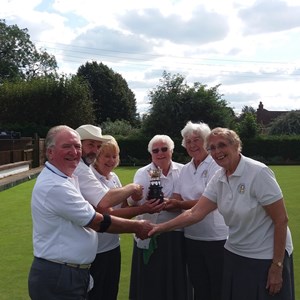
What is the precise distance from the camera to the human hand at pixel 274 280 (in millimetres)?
3350

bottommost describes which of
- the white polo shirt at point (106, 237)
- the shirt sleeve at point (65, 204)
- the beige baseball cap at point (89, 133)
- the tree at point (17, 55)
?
the white polo shirt at point (106, 237)

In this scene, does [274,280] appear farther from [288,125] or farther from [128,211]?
[288,125]

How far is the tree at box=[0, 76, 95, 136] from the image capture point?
3950 centimetres

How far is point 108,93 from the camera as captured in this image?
58219mm

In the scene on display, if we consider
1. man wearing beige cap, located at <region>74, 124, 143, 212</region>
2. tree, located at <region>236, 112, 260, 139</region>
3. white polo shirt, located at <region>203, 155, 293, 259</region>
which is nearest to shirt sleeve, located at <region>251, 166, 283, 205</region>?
white polo shirt, located at <region>203, 155, 293, 259</region>

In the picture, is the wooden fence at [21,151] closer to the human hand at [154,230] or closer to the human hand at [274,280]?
the human hand at [154,230]

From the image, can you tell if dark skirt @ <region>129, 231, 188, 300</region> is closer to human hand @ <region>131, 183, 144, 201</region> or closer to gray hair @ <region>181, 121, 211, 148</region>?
human hand @ <region>131, 183, 144, 201</region>

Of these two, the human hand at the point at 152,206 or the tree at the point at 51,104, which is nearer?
the human hand at the point at 152,206

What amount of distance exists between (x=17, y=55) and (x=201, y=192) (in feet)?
192

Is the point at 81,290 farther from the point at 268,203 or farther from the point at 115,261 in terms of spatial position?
the point at 268,203

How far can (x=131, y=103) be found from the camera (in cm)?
6131

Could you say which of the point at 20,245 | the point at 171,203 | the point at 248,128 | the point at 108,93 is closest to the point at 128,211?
the point at 171,203

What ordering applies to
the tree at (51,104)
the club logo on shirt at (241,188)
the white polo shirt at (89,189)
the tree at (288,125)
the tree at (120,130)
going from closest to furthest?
the club logo on shirt at (241,188) → the white polo shirt at (89,189) → the tree at (51,104) → the tree at (120,130) → the tree at (288,125)

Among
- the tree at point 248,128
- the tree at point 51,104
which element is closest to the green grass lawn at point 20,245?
the tree at point 248,128
